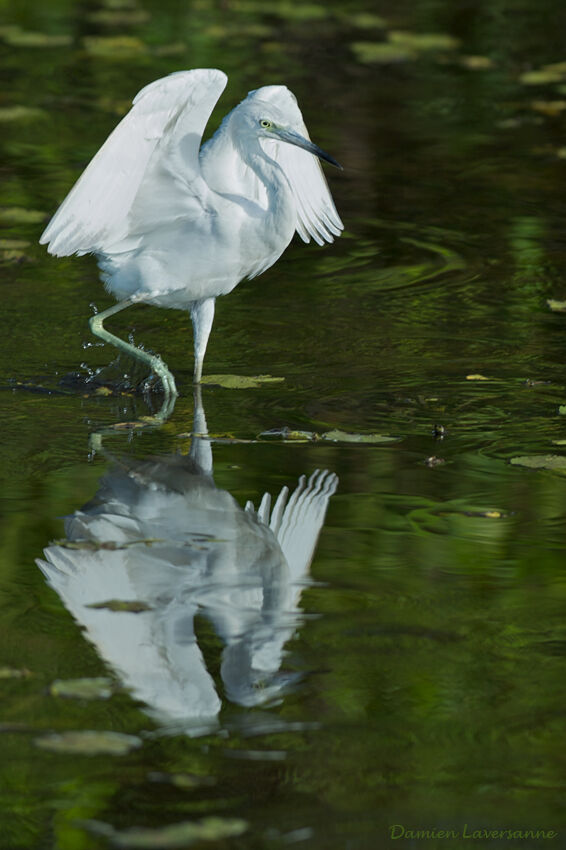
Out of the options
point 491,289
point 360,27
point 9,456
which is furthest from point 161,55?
point 9,456

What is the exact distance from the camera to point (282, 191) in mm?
5711

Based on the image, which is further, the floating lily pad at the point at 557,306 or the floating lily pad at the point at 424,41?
the floating lily pad at the point at 424,41

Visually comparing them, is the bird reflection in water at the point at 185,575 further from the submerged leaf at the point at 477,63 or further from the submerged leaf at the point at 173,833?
the submerged leaf at the point at 477,63

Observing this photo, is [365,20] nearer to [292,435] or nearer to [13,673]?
[292,435]

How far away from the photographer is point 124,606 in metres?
4.08

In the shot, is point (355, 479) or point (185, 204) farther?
point (185, 204)

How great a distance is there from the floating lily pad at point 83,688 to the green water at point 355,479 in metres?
0.02

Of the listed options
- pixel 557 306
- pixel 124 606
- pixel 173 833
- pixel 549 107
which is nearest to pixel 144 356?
pixel 124 606

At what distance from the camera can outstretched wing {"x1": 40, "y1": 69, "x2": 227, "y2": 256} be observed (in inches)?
203

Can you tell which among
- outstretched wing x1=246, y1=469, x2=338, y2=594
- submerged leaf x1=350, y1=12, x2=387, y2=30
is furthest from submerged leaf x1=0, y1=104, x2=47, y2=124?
outstretched wing x1=246, y1=469, x2=338, y2=594

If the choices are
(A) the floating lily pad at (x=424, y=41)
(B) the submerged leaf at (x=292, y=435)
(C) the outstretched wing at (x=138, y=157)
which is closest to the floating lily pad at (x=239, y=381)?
(B) the submerged leaf at (x=292, y=435)

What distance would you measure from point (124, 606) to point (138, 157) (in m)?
1.95

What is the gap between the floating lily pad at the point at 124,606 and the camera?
13.3ft

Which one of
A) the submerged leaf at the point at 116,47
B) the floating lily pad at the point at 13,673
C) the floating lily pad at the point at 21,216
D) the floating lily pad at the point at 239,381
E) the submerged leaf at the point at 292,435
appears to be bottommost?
the submerged leaf at the point at 116,47
